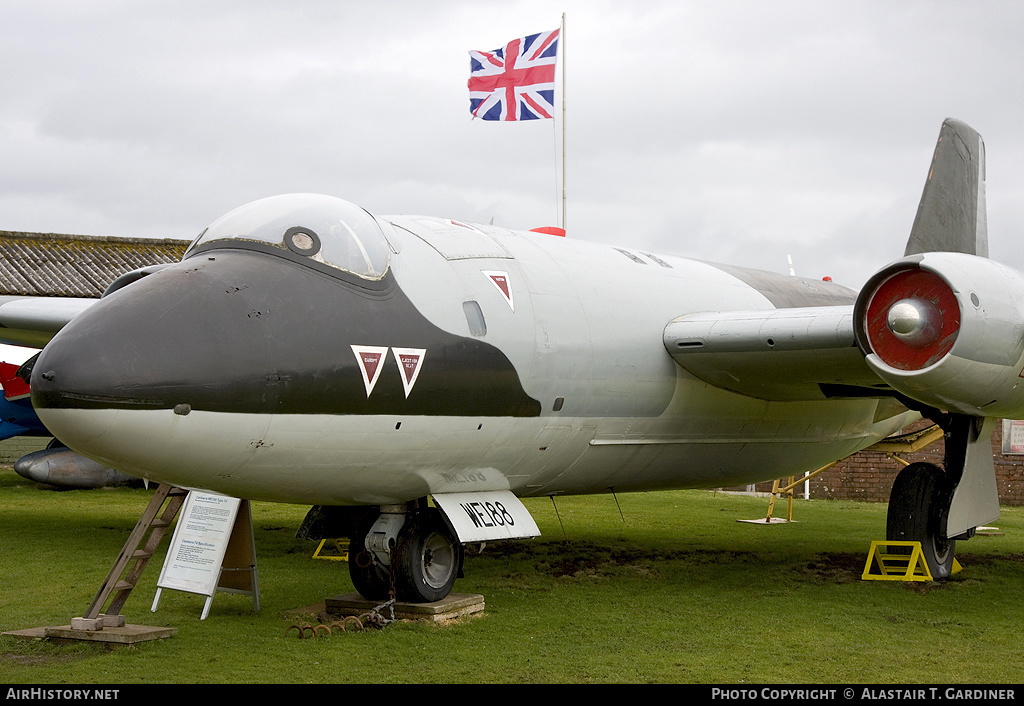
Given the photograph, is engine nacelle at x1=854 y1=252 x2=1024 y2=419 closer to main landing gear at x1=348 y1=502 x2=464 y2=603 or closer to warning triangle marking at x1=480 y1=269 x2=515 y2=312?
warning triangle marking at x1=480 y1=269 x2=515 y2=312

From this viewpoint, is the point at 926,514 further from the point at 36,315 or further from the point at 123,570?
the point at 36,315

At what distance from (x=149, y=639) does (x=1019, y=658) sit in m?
5.79

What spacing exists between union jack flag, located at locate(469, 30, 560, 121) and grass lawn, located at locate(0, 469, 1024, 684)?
686 cm

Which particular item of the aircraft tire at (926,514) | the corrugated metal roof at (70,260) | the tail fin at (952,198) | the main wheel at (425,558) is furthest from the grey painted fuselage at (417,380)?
the corrugated metal roof at (70,260)

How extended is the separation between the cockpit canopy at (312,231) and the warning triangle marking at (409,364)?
561 mm

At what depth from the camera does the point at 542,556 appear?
11727mm

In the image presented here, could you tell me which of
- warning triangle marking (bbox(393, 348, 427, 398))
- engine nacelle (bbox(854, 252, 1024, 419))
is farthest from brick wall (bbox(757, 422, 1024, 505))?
warning triangle marking (bbox(393, 348, 427, 398))

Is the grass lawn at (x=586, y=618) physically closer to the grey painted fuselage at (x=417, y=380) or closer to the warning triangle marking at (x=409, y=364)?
the grey painted fuselage at (x=417, y=380)

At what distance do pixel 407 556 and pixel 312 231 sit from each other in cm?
247

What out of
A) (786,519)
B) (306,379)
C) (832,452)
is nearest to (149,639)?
(306,379)

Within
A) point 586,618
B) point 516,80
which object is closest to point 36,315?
point 586,618

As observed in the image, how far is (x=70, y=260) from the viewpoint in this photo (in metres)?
26.5

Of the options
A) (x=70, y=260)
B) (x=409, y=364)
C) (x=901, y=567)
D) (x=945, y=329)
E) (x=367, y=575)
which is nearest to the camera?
(x=409, y=364)
